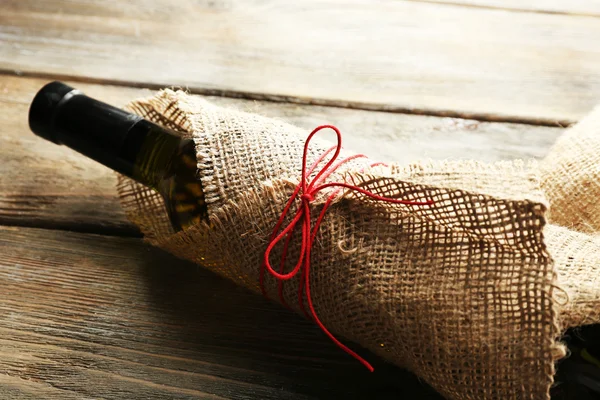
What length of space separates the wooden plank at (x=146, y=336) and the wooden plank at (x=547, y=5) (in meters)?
0.56

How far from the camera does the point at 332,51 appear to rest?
0.78 meters

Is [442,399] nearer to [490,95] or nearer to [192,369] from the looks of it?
[192,369]

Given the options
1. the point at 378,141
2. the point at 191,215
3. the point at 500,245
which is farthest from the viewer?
the point at 378,141

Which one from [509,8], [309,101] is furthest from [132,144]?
[509,8]

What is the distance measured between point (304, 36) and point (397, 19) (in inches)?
5.5

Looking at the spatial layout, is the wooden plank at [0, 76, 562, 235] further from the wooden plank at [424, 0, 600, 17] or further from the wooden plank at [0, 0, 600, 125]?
the wooden plank at [424, 0, 600, 17]

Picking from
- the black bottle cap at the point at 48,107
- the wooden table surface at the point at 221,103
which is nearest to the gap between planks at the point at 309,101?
the wooden table surface at the point at 221,103

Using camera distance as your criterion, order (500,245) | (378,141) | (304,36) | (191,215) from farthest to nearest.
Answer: (304,36) → (378,141) → (191,215) → (500,245)

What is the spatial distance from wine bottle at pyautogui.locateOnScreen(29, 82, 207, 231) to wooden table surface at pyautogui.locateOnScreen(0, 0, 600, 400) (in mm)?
100

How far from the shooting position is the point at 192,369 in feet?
1.67

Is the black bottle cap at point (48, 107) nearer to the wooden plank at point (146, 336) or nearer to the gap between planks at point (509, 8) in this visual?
the wooden plank at point (146, 336)

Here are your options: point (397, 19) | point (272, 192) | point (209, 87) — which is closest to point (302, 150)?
point (272, 192)

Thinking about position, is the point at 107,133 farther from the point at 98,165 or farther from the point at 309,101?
the point at 309,101

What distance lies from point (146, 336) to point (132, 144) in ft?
0.58
